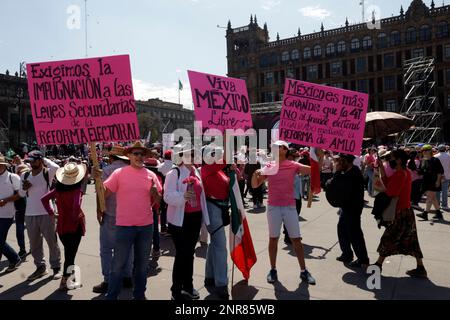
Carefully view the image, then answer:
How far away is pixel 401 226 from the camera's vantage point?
5.09m

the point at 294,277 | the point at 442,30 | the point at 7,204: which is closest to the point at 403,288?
the point at 294,277

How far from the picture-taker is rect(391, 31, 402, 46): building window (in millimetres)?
49997

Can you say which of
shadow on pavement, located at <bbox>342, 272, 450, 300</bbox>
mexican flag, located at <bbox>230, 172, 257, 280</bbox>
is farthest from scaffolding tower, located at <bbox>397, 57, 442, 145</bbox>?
mexican flag, located at <bbox>230, 172, 257, 280</bbox>

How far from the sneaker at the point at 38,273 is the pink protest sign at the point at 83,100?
6.56ft

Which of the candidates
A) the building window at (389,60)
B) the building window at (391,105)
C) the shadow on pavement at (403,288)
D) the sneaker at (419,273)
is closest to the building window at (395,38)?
the building window at (389,60)

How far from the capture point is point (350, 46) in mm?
53406

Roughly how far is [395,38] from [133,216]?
54.9m

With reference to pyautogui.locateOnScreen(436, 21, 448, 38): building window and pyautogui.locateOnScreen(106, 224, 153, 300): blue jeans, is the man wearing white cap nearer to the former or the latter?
pyautogui.locateOnScreen(106, 224, 153, 300): blue jeans

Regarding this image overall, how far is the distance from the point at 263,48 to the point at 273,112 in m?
24.6

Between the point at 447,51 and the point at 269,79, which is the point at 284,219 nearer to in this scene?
the point at 447,51

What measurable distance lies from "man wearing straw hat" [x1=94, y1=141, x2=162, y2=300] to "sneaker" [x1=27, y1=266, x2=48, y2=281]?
5.85 feet

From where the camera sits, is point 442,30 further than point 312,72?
No

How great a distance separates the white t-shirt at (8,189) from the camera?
5.44 m
